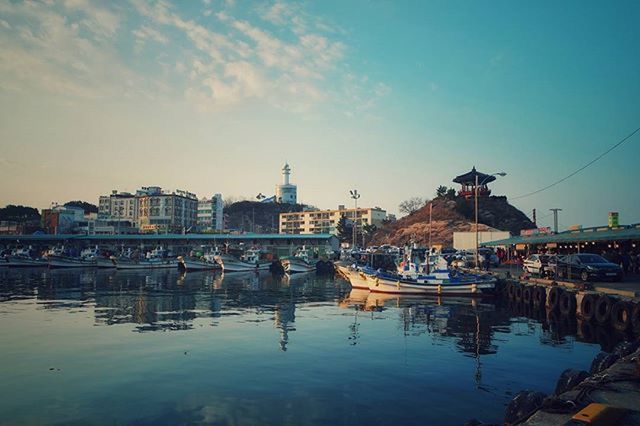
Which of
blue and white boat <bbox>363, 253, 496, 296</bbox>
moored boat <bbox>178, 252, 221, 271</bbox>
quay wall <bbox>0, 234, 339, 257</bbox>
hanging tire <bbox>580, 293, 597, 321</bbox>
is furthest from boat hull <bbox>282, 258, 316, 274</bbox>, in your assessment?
hanging tire <bbox>580, 293, 597, 321</bbox>

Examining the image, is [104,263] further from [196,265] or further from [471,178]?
[471,178]

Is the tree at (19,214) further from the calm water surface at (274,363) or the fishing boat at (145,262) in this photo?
the calm water surface at (274,363)

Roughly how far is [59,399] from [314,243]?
113 meters

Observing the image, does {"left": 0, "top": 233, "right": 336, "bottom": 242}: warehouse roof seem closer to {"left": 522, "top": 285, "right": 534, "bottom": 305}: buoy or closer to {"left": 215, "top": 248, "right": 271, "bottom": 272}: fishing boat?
{"left": 215, "top": 248, "right": 271, "bottom": 272}: fishing boat

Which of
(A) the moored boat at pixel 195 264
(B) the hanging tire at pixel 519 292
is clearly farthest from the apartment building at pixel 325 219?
(B) the hanging tire at pixel 519 292

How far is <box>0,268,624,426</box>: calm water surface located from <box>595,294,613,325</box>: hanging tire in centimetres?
142

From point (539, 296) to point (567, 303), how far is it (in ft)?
11.5

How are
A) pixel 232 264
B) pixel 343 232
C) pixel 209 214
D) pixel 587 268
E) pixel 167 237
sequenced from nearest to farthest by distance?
pixel 587 268
pixel 232 264
pixel 167 237
pixel 343 232
pixel 209 214

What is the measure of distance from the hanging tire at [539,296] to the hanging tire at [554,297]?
98 cm

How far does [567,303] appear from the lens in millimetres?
27141

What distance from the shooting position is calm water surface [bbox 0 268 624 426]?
1150 cm

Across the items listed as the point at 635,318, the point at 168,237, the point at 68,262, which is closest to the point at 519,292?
the point at 635,318

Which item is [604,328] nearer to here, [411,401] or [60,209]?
[411,401]

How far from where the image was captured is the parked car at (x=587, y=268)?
30.5 meters
